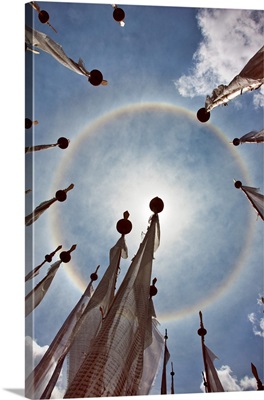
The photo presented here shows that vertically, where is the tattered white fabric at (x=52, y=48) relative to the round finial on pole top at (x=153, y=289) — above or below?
above

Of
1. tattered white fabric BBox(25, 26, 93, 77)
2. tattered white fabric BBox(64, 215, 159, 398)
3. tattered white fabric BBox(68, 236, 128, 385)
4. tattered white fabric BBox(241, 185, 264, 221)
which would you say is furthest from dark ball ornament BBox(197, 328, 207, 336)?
tattered white fabric BBox(25, 26, 93, 77)

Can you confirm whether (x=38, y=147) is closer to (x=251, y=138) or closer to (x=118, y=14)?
(x=118, y=14)

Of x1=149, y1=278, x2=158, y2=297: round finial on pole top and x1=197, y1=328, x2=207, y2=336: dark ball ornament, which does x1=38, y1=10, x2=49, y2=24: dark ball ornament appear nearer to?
x1=149, y1=278, x2=158, y2=297: round finial on pole top

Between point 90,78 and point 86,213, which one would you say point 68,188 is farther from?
point 90,78

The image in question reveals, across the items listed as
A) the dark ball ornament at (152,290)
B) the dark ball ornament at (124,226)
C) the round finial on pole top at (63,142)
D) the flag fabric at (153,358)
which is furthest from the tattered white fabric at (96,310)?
the round finial on pole top at (63,142)

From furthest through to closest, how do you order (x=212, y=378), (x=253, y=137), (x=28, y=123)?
1. (x=253, y=137)
2. (x=212, y=378)
3. (x=28, y=123)

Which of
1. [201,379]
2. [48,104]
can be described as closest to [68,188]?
[48,104]

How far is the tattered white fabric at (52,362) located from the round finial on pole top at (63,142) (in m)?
1.35

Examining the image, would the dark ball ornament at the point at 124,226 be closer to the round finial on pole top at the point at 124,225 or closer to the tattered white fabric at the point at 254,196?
the round finial on pole top at the point at 124,225

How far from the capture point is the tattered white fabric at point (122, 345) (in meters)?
2.98

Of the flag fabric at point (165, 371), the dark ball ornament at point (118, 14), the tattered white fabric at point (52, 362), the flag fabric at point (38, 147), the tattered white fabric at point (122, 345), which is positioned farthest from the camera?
the dark ball ornament at point (118, 14)

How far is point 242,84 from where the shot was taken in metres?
3.87

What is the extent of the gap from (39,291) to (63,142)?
121 centimetres

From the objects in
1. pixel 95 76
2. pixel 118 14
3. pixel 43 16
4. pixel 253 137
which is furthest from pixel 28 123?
pixel 253 137
